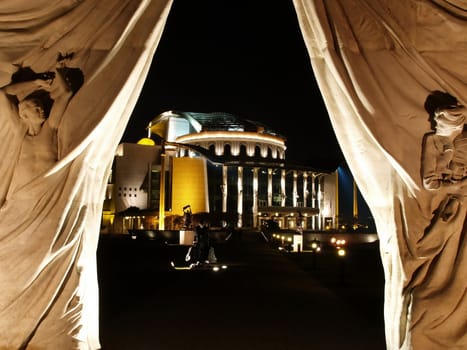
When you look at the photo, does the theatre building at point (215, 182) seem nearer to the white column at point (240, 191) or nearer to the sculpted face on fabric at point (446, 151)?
the white column at point (240, 191)

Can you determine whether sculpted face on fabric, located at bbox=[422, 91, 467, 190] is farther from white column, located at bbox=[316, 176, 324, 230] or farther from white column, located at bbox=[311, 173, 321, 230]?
white column, located at bbox=[316, 176, 324, 230]

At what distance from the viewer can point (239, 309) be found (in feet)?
25.1

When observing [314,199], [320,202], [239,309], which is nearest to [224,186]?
[314,199]

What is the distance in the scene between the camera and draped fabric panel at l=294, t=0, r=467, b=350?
433cm

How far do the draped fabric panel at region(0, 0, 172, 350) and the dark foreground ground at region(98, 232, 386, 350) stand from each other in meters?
1.03

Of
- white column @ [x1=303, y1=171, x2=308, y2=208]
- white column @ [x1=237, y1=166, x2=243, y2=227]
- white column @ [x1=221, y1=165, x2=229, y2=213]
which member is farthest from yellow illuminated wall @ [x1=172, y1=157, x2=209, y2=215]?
white column @ [x1=303, y1=171, x2=308, y2=208]

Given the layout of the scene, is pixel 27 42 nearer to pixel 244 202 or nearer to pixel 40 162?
pixel 40 162

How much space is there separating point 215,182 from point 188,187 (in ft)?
18.7

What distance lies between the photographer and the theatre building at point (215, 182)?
52938 millimetres

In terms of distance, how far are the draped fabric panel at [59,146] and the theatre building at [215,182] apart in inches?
1553

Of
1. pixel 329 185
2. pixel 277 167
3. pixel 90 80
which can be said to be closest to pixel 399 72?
pixel 90 80

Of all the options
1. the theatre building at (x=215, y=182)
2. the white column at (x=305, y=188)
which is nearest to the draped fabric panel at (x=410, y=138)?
the theatre building at (x=215, y=182)

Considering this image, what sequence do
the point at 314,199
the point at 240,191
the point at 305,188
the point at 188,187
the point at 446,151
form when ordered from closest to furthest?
the point at 446,151, the point at 188,187, the point at 240,191, the point at 305,188, the point at 314,199

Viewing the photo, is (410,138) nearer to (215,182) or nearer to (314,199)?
(215,182)
